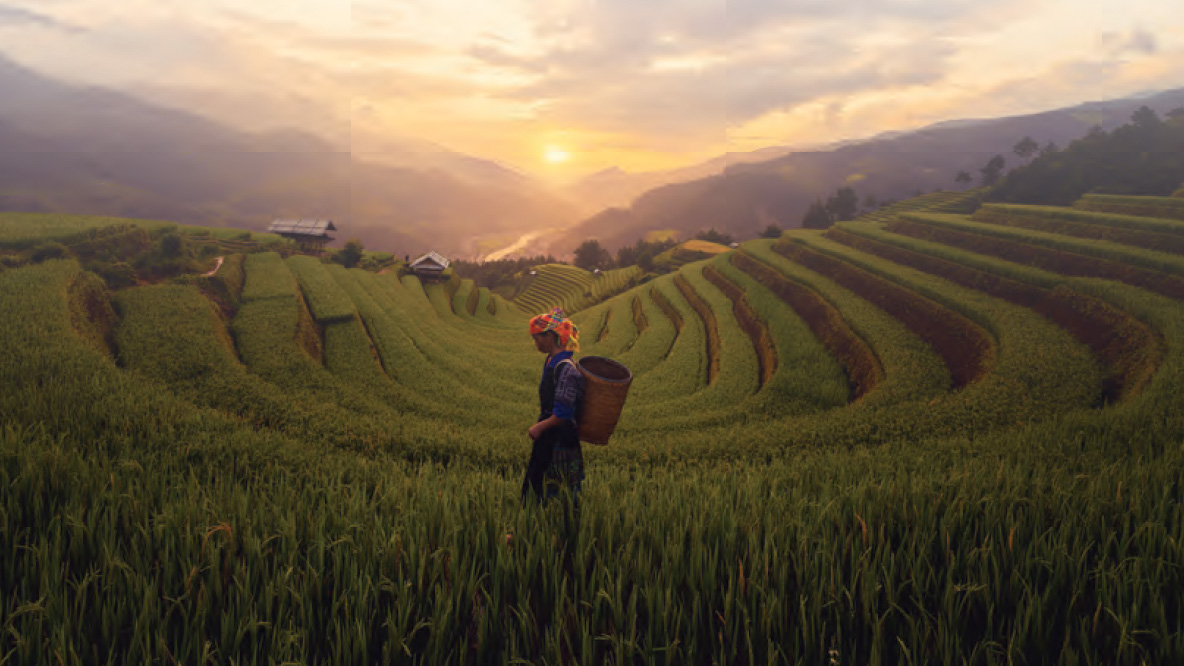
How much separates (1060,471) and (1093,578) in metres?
2.70

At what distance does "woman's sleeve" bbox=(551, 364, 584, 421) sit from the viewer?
3.79 metres

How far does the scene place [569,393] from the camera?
3.79 metres

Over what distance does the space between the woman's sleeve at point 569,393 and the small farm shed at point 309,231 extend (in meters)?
41.8

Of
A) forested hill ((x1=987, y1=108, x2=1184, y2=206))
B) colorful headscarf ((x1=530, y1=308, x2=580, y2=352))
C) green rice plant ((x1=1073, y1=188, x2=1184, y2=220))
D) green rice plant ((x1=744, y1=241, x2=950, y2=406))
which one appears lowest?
green rice plant ((x1=744, y1=241, x2=950, y2=406))

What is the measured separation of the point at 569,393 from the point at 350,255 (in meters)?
39.3

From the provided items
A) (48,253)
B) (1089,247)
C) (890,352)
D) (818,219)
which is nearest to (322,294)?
(48,253)

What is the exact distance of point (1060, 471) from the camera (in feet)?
13.8

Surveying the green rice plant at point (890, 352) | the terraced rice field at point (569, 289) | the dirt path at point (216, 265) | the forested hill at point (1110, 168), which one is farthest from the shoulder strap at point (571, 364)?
the forested hill at point (1110, 168)

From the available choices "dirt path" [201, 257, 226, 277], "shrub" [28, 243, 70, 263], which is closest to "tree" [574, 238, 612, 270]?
"dirt path" [201, 257, 226, 277]

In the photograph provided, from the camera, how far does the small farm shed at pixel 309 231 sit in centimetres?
3899

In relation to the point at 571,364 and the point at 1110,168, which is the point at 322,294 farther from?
the point at 1110,168

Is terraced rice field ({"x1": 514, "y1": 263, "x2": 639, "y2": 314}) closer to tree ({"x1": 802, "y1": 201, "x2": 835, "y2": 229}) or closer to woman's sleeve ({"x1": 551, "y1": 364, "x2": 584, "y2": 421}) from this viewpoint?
woman's sleeve ({"x1": 551, "y1": 364, "x2": 584, "y2": 421})

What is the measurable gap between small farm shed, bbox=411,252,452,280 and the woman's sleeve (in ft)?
139

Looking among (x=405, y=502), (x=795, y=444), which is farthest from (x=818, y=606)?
(x=795, y=444)
